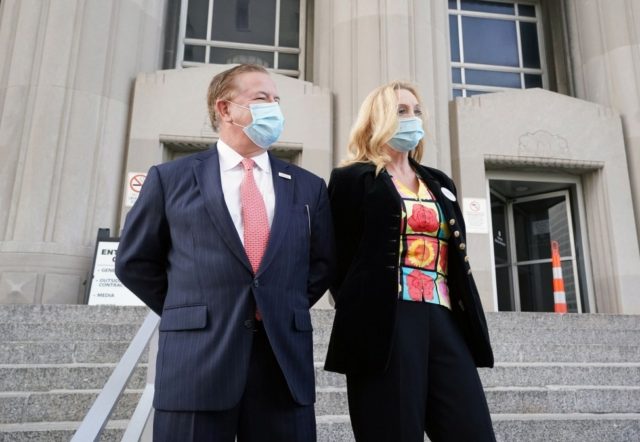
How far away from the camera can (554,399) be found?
382 cm

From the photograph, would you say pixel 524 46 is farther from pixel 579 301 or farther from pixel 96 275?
pixel 96 275

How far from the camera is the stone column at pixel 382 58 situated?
891 cm

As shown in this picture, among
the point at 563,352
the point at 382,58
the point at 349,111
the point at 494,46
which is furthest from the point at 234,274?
the point at 494,46

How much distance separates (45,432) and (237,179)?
2200 millimetres

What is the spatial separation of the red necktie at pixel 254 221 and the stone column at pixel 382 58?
705cm

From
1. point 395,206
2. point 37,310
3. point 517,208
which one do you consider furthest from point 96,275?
point 517,208

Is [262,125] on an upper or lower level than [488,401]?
upper

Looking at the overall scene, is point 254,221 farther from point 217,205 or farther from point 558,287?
point 558,287

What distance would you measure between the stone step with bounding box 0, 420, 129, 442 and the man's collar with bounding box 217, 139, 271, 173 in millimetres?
1923

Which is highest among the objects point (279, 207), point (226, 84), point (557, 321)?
point (226, 84)

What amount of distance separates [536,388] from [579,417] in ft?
1.49

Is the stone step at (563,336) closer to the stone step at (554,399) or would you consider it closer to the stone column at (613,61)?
the stone step at (554,399)

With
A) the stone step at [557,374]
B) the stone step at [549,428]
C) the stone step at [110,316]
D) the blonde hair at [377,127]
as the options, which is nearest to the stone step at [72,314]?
the stone step at [110,316]

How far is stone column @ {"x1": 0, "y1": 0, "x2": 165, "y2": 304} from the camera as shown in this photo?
7.39m
